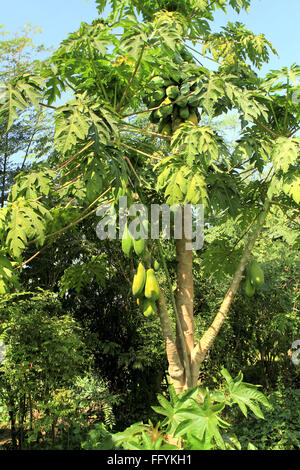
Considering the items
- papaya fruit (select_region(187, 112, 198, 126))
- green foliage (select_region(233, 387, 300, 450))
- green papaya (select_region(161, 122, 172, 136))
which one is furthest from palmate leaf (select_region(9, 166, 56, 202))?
green foliage (select_region(233, 387, 300, 450))

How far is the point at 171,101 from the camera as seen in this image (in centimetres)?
303

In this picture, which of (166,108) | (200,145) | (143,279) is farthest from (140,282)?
(166,108)

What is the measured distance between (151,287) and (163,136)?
3.53ft

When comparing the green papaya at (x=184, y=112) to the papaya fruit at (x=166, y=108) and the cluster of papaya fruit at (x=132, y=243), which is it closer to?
the papaya fruit at (x=166, y=108)

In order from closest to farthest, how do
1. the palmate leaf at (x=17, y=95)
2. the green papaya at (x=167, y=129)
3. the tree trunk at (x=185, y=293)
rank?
the palmate leaf at (x=17, y=95) < the tree trunk at (x=185, y=293) < the green papaya at (x=167, y=129)

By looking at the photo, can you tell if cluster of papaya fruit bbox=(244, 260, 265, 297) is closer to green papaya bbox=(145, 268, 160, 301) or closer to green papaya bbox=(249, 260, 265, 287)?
green papaya bbox=(249, 260, 265, 287)

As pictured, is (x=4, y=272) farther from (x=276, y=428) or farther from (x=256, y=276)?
(x=276, y=428)

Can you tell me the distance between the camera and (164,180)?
8.36ft

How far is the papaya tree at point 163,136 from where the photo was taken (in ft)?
7.44

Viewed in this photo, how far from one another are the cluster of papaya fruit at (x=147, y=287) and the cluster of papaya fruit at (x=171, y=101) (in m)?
1.12

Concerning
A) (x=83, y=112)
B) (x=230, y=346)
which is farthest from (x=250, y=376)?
(x=83, y=112)

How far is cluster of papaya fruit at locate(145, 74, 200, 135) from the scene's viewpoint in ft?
9.50

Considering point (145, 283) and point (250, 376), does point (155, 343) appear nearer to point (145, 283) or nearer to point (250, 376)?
point (250, 376)

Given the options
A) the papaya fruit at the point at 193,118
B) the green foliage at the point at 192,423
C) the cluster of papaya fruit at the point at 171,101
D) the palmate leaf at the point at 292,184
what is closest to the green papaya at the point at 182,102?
the cluster of papaya fruit at the point at 171,101
